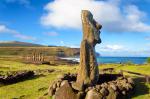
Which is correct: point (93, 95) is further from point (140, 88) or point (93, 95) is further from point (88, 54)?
point (140, 88)

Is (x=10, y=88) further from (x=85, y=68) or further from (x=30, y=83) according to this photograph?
(x=85, y=68)

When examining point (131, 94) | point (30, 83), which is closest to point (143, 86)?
point (131, 94)

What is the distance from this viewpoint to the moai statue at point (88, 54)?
91.7 ft

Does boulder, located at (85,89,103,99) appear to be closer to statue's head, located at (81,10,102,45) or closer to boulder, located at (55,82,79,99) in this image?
boulder, located at (55,82,79,99)

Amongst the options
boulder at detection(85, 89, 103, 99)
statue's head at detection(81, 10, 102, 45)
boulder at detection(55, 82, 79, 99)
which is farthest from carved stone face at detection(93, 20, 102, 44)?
boulder at detection(85, 89, 103, 99)

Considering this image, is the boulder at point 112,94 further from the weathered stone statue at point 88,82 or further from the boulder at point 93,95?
the boulder at point 93,95

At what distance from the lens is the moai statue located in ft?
91.7

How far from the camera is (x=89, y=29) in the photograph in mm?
28797

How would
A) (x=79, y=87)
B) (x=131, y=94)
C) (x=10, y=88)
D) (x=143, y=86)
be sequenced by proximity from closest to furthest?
(x=79, y=87), (x=131, y=94), (x=143, y=86), (x=10, y=88)

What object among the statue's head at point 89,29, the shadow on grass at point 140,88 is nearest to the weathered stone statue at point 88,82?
the statue's head at point 89,29

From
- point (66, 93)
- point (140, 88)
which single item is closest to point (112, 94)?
point (66, 93)

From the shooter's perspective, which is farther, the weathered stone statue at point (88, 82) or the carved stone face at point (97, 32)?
the carved stone face at point (97, 32)

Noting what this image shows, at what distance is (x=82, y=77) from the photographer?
27922mm

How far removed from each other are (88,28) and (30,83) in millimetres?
11852
